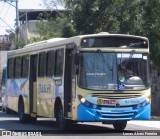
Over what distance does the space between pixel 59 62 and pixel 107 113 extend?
9.72ft

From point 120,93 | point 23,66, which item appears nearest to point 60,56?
point 120,93

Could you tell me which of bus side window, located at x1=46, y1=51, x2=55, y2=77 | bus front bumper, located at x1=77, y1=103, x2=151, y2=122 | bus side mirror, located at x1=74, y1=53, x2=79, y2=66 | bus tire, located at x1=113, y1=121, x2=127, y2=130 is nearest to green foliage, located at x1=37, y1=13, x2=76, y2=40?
bus side window, located at x1=46, y1=51, x2=55, y2=77

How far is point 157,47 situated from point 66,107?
402 inches

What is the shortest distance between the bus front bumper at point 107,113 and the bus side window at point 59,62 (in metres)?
2.19

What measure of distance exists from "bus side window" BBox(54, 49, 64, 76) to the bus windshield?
5.43ft

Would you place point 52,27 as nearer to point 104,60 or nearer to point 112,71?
point 104,60

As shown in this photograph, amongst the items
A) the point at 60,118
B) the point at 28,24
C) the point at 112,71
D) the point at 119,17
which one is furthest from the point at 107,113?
the point at 28,24

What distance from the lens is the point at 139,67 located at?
18.6 metres

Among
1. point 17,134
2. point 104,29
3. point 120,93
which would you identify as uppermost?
point 104,29

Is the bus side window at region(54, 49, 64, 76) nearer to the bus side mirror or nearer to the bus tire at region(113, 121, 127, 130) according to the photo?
the bus side mirror

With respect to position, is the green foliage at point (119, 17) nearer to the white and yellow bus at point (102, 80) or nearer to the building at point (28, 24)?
the white and yellow bus at point (102, 80)

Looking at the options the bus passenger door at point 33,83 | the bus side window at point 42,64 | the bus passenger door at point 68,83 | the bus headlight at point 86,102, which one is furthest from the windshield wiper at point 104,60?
the bus passenger door at point 33,83

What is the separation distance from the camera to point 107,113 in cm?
1802

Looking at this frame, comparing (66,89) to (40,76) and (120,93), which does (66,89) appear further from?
(40,76)
